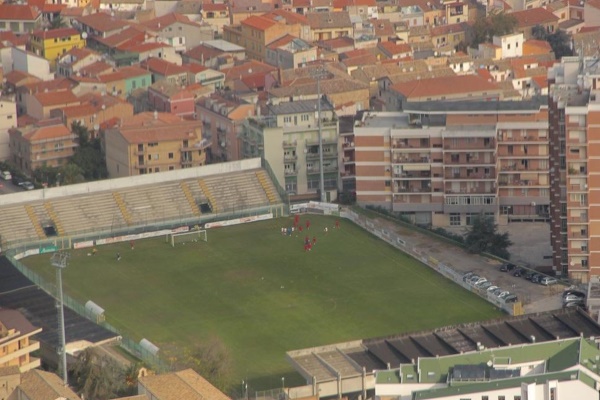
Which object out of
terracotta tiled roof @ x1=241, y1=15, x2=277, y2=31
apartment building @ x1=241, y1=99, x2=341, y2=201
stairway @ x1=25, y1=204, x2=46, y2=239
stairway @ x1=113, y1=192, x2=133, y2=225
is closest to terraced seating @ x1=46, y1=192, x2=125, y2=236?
stairway @ x1=113, y1=192, x2=133, y2=225

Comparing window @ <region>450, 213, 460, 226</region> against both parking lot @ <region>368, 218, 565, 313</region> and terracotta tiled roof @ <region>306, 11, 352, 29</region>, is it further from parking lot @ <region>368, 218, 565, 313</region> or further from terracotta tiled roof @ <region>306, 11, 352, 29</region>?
terracotta tiled roof @ <region>306, 11, 352, 29</region>

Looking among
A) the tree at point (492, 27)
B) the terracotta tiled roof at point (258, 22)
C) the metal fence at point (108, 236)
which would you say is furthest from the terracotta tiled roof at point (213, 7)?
the metal fence at point (108, 236)

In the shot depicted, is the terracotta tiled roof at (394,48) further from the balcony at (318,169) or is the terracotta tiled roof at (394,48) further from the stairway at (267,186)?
the stairway at (267,186)

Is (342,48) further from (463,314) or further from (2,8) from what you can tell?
(463,314)

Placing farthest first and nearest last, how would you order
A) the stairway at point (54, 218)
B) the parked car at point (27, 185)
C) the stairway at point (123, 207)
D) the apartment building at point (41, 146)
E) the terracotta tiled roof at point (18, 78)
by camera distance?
the terracotta tiled roof at point (18, 78) < the apartment building at point (41, 146) < the parked car at point (27, 185) < the stairway at point (123, 207) < the stairway at point (54, 218)

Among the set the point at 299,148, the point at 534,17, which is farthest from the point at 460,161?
the point at 534,17

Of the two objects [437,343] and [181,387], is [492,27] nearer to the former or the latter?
[437,343]
